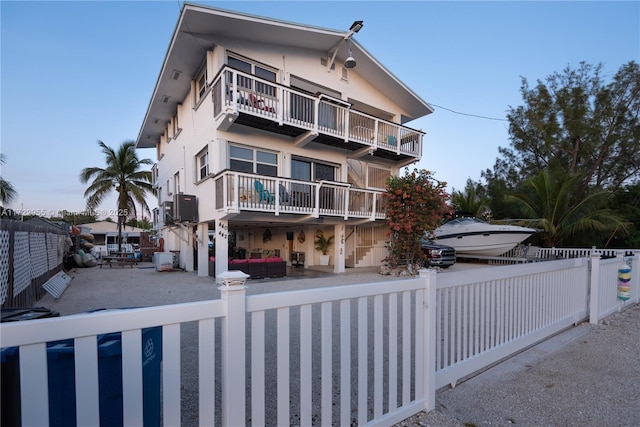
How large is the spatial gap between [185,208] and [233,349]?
35.2 ft

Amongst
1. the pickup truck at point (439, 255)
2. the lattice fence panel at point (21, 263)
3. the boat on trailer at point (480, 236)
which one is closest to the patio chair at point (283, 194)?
the lattice fence panel at point (21, 263)

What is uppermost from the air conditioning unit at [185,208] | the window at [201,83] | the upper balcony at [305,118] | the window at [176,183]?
the window at [201,83]

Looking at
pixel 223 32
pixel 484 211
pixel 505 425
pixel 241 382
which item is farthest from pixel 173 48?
pixel 484 211

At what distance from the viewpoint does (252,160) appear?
36.1 feet

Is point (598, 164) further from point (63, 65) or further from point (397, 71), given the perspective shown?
point (63, 65)

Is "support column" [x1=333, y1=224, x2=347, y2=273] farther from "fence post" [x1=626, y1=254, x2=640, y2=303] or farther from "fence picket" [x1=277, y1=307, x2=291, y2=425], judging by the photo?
"fence picket" [x1=277, y1=307, x2=291, y2=425]

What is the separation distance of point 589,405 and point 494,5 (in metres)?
11.0

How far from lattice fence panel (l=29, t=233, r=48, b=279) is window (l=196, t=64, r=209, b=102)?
6483 mm

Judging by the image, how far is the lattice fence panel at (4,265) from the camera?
486cm

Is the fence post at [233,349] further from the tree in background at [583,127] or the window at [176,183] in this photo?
the tree in background at [583,127]

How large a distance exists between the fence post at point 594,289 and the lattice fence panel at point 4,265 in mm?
9416

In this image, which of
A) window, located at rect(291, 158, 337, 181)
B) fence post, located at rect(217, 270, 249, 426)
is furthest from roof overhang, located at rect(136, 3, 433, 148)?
fence post, located at rect(217, 270, 249, 426)

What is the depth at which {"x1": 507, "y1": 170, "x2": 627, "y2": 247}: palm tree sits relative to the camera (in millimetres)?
14773

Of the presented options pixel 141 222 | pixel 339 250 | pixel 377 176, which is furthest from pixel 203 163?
pixel 141 222
